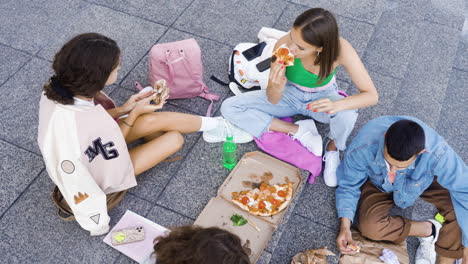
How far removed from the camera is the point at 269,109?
3748 millimetres

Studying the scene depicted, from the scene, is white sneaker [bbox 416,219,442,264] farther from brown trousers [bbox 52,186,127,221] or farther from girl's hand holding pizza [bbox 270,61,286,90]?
brown trousers [bbox 52,186,127,221]

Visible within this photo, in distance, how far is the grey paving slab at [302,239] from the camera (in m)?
3.25

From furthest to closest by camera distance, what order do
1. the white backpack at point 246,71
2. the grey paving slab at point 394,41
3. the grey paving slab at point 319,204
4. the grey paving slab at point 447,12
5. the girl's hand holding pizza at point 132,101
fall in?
the grey paving slab at point 447,12, the grey paving slab at point 394,41, the white backpack at point 246,71, the grey paving slab at point 319,204, the girl's hand holding pizza at point 132,101

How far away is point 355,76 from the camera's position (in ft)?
10.8

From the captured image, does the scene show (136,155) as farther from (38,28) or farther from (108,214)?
(38,28)

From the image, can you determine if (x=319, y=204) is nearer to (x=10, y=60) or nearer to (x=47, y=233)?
(x=47, y=233)

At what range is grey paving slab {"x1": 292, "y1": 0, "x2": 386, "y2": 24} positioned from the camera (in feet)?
16.2

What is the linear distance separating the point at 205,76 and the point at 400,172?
208 centimetres

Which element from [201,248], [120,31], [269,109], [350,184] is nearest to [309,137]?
[269,109]

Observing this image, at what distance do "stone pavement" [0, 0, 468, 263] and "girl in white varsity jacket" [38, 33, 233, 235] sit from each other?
38 cm

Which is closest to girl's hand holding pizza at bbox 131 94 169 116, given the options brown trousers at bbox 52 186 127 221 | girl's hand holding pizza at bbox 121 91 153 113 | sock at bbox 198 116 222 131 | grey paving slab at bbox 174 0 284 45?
girl's hand holding pizza at bbox 121 91 153 113

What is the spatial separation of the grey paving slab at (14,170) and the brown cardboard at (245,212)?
143cm

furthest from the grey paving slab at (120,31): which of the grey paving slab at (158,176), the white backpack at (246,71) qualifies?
the grey paving slab at (158,176)

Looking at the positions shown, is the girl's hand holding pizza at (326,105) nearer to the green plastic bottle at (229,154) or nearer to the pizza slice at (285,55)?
the pizza slice at (285,55)
